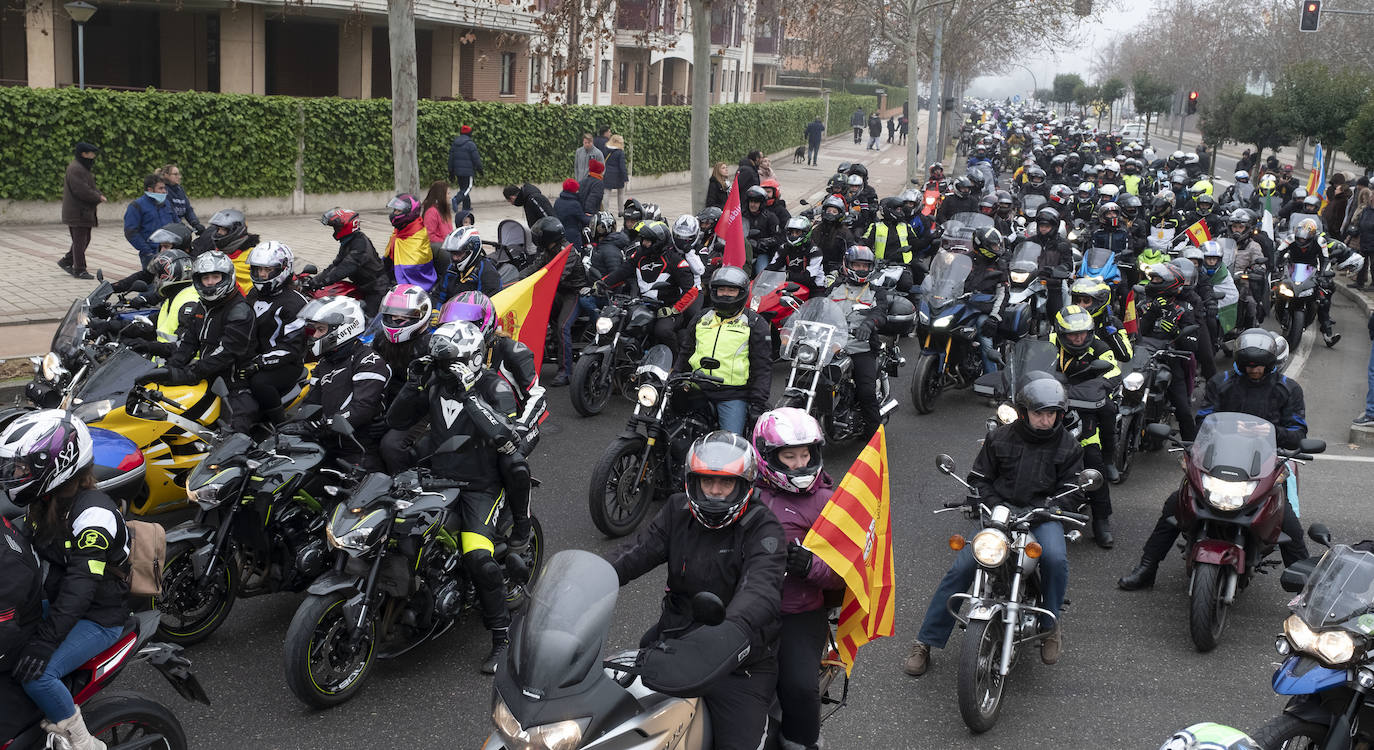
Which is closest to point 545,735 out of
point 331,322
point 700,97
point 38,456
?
point 38,456

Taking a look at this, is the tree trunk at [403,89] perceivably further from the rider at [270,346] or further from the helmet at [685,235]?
the rider at [270,346]

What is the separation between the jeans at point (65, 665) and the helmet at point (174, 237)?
650 centimetres

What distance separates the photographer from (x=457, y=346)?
6684 millimetres

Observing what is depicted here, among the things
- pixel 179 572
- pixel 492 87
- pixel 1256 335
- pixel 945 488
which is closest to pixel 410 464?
pixel 179 572

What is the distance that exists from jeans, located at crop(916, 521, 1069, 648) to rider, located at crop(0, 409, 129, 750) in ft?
13.1

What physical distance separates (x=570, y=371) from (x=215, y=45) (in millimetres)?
22982

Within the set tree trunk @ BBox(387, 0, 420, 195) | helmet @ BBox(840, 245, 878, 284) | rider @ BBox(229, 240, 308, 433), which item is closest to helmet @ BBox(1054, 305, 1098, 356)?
helmet @ BBox(840, 245, 878, 284)

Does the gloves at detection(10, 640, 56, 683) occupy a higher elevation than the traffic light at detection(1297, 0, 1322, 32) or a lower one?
lower

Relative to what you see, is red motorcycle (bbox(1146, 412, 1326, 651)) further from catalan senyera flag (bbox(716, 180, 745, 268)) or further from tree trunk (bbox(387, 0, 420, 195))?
tree trunk (bbox(387, 0, 420, 195))

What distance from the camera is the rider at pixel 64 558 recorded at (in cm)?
450

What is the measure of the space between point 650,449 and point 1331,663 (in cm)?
467

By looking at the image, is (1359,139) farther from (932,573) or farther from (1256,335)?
(932,573)

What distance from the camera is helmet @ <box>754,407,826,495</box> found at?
537cm

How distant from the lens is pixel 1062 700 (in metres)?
6.60
